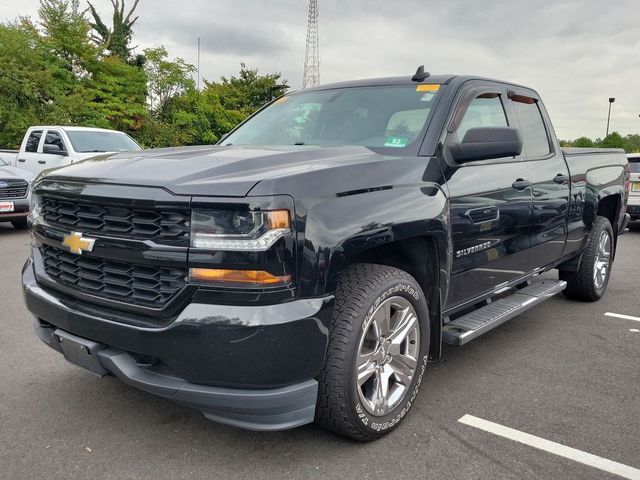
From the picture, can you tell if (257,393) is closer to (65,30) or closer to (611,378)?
(611,378)

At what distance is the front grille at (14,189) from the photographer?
9.44m

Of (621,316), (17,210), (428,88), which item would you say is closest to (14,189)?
(17,210)

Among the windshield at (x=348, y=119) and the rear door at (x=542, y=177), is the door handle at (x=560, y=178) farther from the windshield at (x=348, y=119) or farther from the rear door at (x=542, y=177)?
the windshield at (x=348, y=119)

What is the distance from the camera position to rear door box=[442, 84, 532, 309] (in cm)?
318

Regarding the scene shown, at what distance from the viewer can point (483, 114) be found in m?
3.76

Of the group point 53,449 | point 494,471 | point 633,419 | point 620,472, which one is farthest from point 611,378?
point 53,449

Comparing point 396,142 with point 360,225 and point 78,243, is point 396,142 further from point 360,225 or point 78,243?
point 78,243

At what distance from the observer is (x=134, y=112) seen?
2286cm

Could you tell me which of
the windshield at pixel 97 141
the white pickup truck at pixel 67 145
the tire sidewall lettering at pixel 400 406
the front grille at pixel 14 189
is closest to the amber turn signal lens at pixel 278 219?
the tire sidewall lettering at pixel 400 406

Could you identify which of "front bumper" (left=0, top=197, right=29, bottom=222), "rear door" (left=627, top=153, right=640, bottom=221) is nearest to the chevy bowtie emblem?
"front bumper" (left=0, top=197, right=29, bottom=222)

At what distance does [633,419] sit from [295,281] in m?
2.13

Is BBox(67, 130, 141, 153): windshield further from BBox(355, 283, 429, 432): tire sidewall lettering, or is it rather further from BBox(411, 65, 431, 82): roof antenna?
BBox(355, 283, 429, 432): tire sidewall lettering

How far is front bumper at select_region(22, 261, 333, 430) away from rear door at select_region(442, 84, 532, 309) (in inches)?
47.4

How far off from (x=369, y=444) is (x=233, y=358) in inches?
36.6
